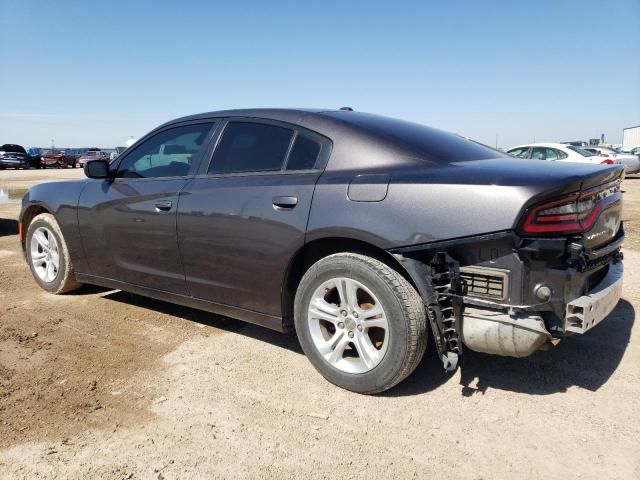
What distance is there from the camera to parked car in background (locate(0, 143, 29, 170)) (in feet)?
107

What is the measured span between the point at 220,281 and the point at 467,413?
66.5 inches

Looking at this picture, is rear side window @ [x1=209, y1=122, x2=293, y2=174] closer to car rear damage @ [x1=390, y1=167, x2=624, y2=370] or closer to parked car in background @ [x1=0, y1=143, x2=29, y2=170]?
car rear damage @ [x1=390, y1=167, x2=624, y2=370]

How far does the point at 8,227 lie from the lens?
8562 mm

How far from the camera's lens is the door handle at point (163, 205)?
348 centimetres

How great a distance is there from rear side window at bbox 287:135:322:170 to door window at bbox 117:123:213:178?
2.67ft

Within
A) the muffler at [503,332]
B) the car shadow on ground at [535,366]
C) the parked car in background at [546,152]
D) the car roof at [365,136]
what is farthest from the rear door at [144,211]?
the parked car in background at [546,152]

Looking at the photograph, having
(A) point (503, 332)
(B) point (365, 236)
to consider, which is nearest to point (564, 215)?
(A) point (503, 332)

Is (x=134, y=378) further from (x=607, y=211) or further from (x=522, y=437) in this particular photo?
(x=607, y=211)

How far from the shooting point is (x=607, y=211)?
8.87ft

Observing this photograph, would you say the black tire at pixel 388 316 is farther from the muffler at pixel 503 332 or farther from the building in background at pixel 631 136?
the building in background at pixel 631 136

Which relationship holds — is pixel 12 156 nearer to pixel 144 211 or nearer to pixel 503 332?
pixel 144 211

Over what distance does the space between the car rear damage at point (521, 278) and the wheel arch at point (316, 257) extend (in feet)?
0.56

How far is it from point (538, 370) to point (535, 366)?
54 mm

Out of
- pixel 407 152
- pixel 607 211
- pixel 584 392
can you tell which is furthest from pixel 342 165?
pixel 584 392
